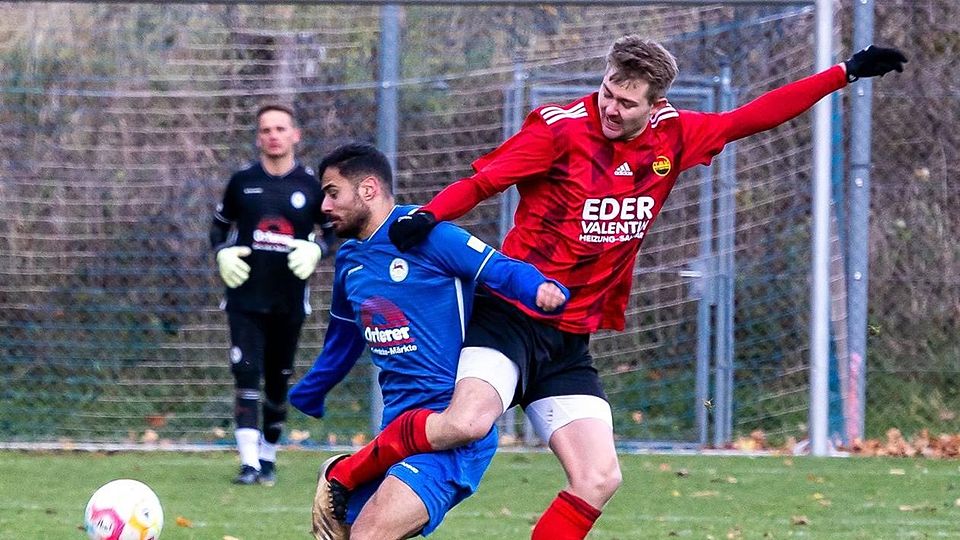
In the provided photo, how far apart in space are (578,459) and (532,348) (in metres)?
0.37

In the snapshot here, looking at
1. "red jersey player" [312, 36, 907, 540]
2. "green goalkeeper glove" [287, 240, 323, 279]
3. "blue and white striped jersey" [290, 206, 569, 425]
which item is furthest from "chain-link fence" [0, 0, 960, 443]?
"blue and white striped jersey" [290, 206, 569, 425]

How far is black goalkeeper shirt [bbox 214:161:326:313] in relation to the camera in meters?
7.07

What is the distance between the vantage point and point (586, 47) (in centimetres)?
886

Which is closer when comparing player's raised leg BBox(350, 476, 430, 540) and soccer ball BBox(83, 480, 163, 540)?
player's raised leg BBox(350, 476, 430, 540)

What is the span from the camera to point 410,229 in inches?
170

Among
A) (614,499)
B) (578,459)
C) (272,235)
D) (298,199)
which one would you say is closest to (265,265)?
(272,235)

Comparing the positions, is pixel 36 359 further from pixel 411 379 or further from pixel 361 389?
pixel 411 379

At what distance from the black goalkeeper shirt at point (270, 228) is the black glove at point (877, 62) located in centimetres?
315

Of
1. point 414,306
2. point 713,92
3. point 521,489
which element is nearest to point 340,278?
point 414,306

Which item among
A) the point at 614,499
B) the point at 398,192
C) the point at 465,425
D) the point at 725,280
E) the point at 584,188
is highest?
the point at 398,192

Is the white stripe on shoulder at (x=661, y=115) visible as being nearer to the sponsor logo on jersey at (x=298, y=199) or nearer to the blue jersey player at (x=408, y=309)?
the blue jersey player at (x=408, y=309)

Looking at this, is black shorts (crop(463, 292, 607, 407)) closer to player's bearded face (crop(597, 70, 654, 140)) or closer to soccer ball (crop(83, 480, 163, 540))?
player's bearded face (crop(597, 70, 654, 140))

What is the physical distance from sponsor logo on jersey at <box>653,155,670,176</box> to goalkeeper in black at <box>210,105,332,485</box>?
8.93ft

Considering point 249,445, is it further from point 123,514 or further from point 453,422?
point 453,422
